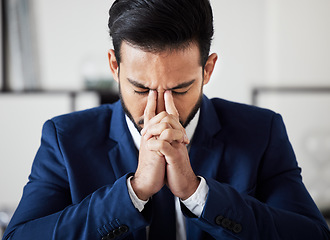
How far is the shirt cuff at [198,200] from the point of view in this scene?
1242 mm

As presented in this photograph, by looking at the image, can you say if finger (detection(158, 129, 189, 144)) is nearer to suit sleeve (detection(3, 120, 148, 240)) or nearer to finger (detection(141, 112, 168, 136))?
finger (detection(141, 112, 168, 136))

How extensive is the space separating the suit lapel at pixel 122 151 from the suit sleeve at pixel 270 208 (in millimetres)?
295

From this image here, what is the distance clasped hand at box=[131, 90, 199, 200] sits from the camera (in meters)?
1.24

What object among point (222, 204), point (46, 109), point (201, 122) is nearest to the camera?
point (222, 204)

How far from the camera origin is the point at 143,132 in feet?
4.23

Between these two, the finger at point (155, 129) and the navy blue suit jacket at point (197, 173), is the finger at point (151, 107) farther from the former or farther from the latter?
the navy blue suit jacket at point (197, 173)

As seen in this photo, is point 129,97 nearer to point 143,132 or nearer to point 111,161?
point 143,132

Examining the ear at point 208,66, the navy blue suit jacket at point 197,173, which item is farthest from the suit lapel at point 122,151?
the ear at point 208,66

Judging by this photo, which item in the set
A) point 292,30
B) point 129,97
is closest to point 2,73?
point 292,30

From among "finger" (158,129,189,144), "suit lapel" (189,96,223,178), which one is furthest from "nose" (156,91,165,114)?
"suit lapel" (189,96,223,178)

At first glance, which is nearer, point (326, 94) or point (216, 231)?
point (216, 231)

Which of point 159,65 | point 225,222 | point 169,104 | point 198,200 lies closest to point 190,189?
point 198,200

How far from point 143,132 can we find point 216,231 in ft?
1.21

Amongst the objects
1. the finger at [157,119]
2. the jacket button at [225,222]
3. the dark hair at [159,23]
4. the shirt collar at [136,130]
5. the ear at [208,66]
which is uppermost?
the dark hair at [159,23]
